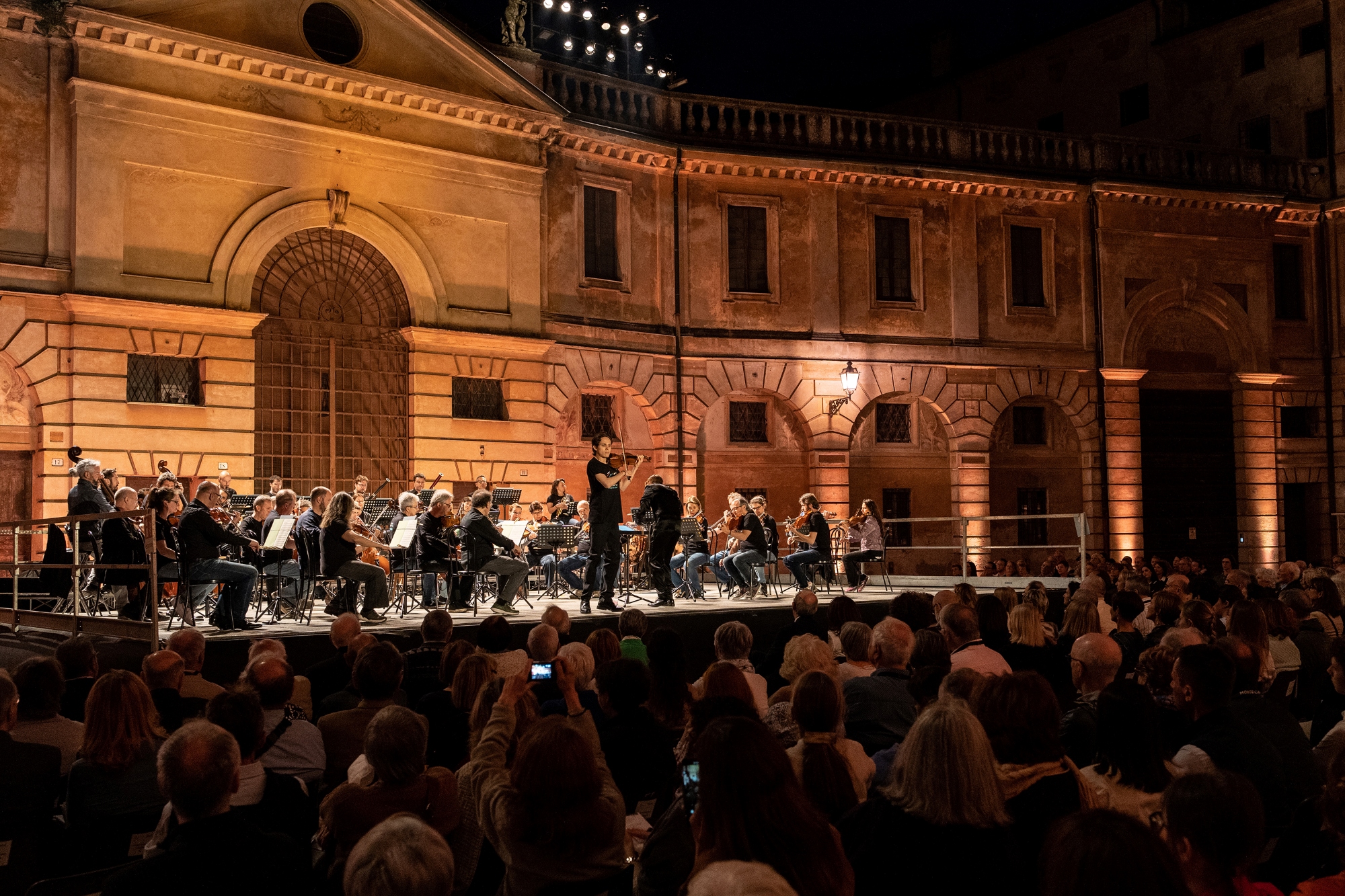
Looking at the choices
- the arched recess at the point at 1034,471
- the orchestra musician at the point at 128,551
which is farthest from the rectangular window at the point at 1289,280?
the orchestra musician at the point at 128,551

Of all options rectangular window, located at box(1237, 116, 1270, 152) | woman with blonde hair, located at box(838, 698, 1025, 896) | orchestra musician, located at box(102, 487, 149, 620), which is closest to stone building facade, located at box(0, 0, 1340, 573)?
rectangular window, located at box(1237, 116, 1270, 152)

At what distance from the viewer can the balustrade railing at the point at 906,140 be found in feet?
75.4

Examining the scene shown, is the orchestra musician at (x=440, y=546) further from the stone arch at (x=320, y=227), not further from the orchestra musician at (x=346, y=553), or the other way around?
the stone arch at (x=320, y=227)

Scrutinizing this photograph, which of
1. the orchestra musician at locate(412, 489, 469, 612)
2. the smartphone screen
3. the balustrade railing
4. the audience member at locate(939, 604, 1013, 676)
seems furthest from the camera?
the balustrade railing

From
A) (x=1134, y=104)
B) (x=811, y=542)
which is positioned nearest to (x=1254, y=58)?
(x=1134, y=104)

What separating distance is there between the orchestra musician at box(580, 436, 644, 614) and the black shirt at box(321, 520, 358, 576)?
2.76m

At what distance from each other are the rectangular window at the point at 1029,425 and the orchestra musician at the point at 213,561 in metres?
19.6

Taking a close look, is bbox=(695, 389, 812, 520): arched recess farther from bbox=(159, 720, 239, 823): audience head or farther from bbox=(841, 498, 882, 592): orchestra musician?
bbox=(159, 720, 239, 823): audience head

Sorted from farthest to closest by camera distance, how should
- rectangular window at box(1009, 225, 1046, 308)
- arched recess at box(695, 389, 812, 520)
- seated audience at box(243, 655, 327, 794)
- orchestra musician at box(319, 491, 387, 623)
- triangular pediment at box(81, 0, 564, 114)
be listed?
1. rectangular window at box(1009, 225, 1046, 308)
2. arched recess at box(695, 389, 812, 520)
3. triangular pediment at box(81, 0, 564, 114)
4. orchestra musician at box(319, 491, 387, 623)
5. seated audience at box(243, 655, 327, 794)

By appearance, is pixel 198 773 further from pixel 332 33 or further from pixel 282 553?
pixel 332 33

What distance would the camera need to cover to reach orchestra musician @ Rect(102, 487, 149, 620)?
11516mm

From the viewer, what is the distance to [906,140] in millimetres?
25750

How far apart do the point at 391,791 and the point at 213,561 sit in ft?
26.5

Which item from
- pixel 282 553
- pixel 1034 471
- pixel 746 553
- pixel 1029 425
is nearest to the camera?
pixel 282 553
